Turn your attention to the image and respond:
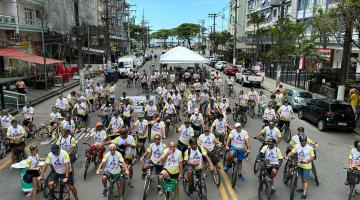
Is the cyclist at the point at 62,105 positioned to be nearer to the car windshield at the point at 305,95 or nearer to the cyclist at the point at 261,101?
the cyclist at the point at 261,101

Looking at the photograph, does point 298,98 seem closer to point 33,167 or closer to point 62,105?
point 62,105

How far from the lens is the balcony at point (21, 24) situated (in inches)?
1163

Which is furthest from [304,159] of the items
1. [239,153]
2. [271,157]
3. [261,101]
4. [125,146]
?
[261,101]

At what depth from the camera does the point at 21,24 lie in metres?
32.7

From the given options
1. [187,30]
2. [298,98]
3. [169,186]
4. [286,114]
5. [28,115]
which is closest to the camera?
[169,186]

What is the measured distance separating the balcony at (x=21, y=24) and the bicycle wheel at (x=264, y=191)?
26.6m

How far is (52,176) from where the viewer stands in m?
8.96

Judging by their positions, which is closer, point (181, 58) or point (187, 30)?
point (181, 58)

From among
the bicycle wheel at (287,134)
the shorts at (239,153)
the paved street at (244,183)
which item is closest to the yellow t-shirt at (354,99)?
the paved street at (244,183)

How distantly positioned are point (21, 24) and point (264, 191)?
97.9ft

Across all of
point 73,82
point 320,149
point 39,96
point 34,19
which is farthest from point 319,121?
point 34,19

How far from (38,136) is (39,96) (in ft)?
37.4

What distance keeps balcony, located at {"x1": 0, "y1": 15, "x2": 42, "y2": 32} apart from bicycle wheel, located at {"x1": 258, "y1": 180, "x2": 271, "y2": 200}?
26.6 meters

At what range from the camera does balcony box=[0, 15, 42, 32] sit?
96.9ft
